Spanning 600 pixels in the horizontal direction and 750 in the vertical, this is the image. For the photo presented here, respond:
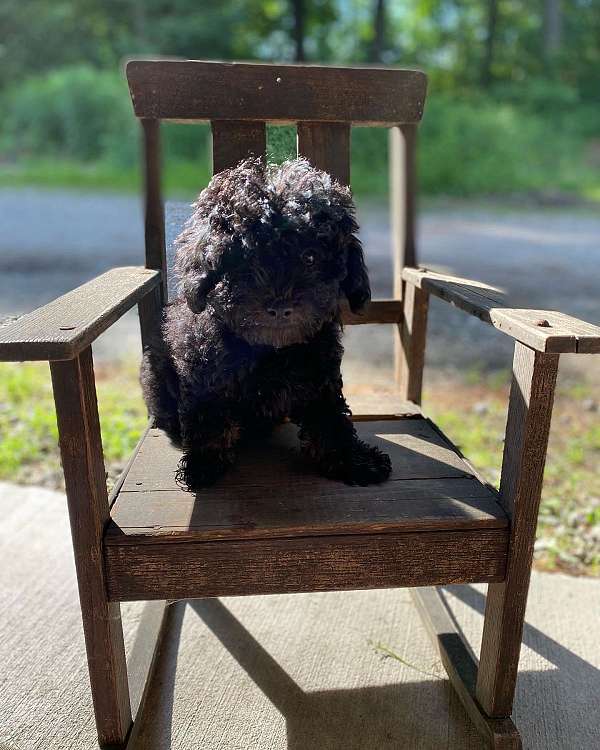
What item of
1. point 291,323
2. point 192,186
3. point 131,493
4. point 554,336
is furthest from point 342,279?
point 192,186

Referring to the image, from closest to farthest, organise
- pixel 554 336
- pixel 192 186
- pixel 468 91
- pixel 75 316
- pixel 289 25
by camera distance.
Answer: pixel 554 336 → pixel 75 316 → pixel 192 186 → pixel 289 25 → pixel 468 91

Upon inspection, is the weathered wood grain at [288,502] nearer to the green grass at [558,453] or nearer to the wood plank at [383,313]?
the wood plank at [383,313]

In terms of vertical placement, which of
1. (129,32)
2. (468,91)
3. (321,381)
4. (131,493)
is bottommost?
(131,493)

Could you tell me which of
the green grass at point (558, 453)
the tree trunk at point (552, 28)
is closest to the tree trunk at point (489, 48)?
the tree trunk at point (552, 28)

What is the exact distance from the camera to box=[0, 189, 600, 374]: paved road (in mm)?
5277

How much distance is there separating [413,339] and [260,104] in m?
0.92

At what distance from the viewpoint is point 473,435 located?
3518mm

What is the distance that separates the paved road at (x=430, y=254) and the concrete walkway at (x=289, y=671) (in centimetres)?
259

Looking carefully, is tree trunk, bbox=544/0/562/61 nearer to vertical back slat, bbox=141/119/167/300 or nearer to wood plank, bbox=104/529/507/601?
vertical back slat, bbox=141/119/167/300

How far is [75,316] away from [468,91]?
848 inches

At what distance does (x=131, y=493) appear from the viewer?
165 cm

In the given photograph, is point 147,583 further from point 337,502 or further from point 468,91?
point 468,91

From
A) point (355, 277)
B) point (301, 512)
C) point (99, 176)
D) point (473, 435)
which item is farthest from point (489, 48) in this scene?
point (301, 512)

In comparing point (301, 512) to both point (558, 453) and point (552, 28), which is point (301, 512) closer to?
point (558, 453)
